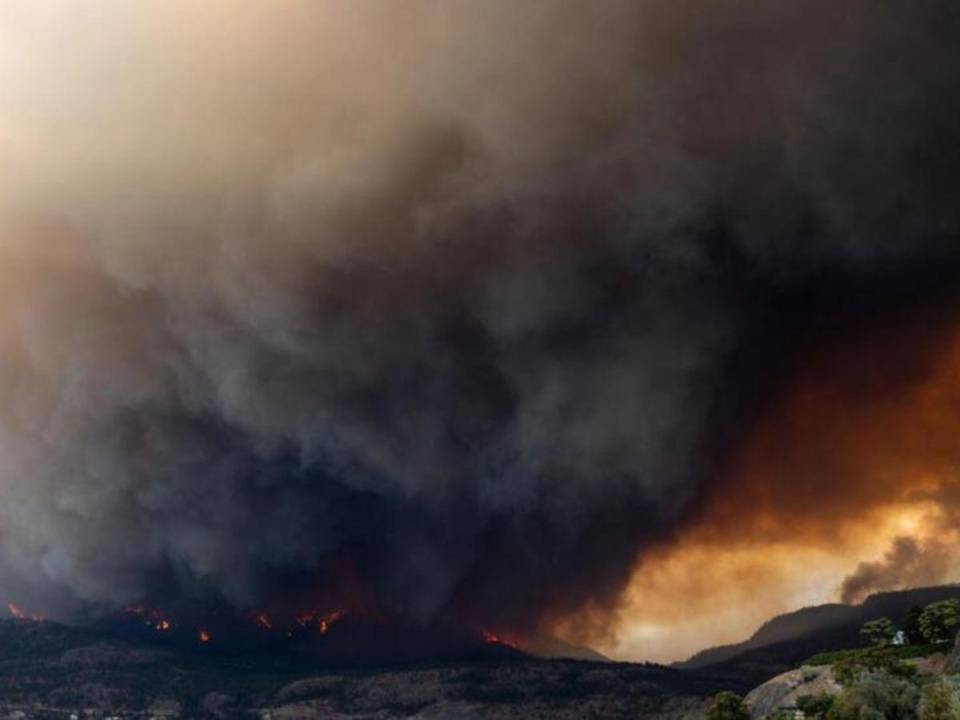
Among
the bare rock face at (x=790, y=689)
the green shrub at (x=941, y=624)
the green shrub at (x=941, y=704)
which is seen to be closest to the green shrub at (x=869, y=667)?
the bare rock face at (x=790, y=689)

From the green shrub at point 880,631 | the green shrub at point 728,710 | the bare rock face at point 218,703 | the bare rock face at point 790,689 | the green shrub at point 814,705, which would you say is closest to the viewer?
the green shrub at point 814,705

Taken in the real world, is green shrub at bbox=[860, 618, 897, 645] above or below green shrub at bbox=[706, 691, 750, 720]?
above

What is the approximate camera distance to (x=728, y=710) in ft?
250

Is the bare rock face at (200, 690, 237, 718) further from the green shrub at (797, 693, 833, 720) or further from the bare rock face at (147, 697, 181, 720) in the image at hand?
the green shrub at (797, 693, 833, 720)

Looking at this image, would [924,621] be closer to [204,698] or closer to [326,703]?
[326,703]

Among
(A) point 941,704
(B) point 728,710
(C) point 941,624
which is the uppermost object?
(C) point 941,624

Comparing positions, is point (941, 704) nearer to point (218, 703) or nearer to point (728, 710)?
point (728, 710)

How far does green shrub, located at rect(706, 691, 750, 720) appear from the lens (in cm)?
7419

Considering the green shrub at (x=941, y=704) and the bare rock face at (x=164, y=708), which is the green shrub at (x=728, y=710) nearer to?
the green shrub at (x=941, y=704)

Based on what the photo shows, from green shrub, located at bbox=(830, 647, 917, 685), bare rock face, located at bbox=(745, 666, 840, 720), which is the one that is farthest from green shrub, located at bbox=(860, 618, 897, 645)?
green shrub, located at bbox=(830, 647, 917, 685)

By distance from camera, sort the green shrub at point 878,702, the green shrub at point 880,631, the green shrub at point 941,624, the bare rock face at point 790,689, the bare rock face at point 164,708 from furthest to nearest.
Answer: the bare rock face at point 164,708 → the green shrub at point 880,631 → the green shrub at point 941,624 → the bare rock face at point 790,689 → the green shrub at point 878,702

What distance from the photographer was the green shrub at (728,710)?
7419 cm

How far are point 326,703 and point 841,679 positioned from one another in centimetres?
13462

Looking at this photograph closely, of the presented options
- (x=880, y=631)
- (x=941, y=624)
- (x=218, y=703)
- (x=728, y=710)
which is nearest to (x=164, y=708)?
(x=218, y=703)
